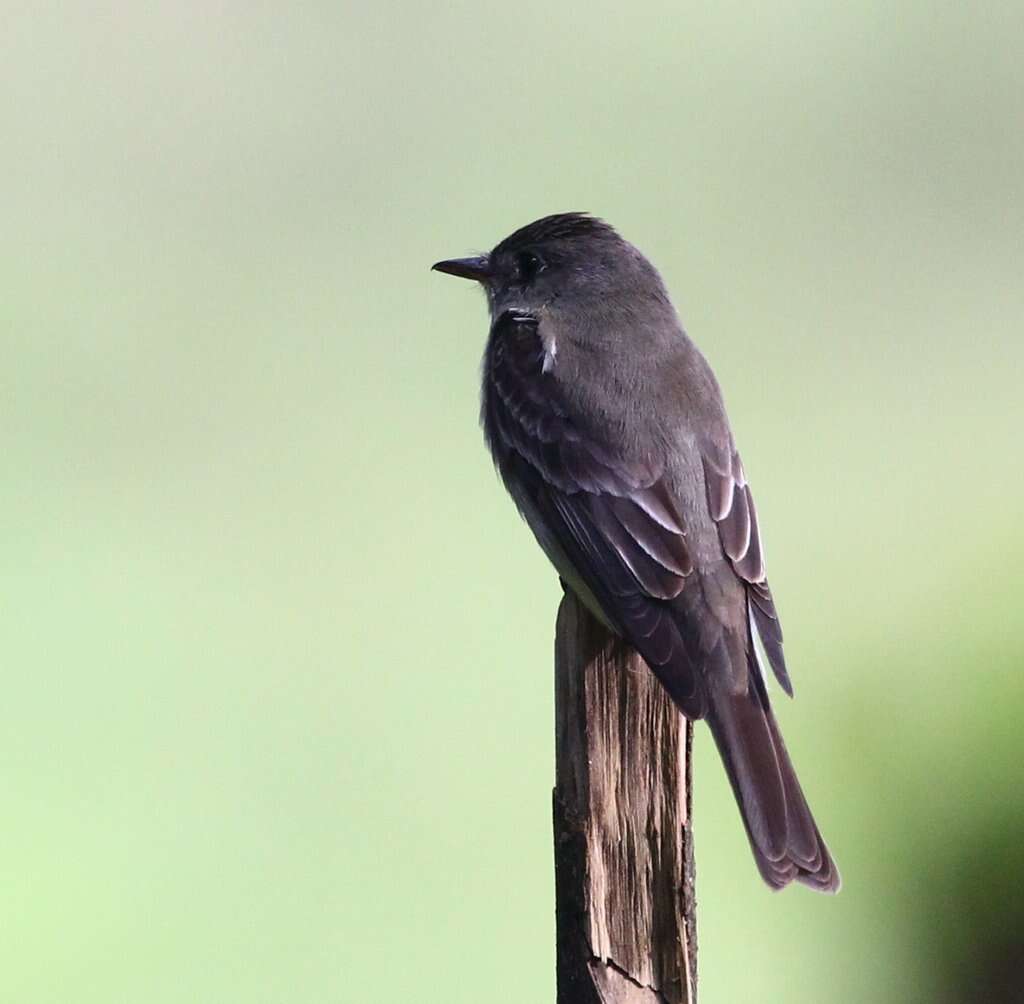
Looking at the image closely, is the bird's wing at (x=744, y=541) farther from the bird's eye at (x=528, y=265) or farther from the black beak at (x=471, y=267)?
the black beak at (x=471, y=267)

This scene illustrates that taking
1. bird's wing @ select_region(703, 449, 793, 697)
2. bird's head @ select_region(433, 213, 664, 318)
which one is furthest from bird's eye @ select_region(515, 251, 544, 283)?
bird's wing @ select_region(703, 449, 793, 697)

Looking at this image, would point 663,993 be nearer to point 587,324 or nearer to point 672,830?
point 672,830

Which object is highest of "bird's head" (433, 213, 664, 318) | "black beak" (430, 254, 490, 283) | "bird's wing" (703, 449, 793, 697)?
"black beak" (430, 254, 490, 283)

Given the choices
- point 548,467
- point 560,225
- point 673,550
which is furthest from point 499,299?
point 673,550

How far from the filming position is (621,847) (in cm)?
364

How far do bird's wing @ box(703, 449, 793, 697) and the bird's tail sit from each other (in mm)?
308

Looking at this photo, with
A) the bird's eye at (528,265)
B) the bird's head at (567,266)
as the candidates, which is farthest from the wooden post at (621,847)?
the bird's eye at (528,265)

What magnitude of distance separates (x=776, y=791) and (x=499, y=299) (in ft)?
8.46

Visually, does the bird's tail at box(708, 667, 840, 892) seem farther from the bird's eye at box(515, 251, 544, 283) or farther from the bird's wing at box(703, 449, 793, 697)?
the bird's eye at box(515, 251, 544, 283)

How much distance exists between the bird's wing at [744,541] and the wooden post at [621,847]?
724 mm

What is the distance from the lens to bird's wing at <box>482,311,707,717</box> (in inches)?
165

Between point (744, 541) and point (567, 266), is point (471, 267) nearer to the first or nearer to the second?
point (567, 266)

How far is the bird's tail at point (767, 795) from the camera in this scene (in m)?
3.79

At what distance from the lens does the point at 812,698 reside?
305 inches
